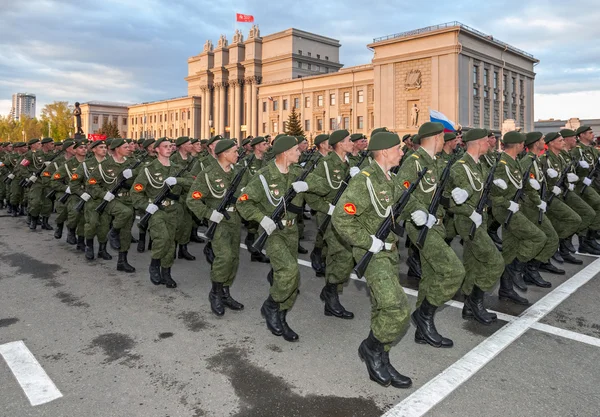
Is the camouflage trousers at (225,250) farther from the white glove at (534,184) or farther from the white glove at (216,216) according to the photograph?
the white glove at (534,184)

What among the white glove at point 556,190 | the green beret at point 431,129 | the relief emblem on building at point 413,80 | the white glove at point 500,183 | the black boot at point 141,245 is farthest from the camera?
the relief emblem on building at point 413,80

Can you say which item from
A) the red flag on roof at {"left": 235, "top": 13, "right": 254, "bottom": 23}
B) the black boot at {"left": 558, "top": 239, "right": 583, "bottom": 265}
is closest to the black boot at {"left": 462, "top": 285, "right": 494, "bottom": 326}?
the black boot at {"left": 558, "top": 239, "right": 583, "bottom": 265}

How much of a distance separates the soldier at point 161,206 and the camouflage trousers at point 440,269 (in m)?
4.13

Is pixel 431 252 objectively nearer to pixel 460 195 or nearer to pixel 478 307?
pixel 460 195

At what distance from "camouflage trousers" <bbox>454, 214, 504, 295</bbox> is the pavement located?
1.73 feet

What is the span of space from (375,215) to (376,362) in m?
1.34

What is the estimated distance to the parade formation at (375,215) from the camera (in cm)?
434

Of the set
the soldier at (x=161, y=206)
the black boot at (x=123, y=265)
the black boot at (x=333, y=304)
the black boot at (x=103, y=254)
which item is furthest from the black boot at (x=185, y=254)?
the black boot at (x=333, y=304)

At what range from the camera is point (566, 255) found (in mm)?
8891

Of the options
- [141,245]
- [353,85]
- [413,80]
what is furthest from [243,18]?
[141,245]

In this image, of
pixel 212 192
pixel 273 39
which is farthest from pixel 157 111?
pixel 212 192

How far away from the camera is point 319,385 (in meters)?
4.09

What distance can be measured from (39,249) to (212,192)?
5900 mm

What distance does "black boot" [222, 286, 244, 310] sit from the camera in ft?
20.4
